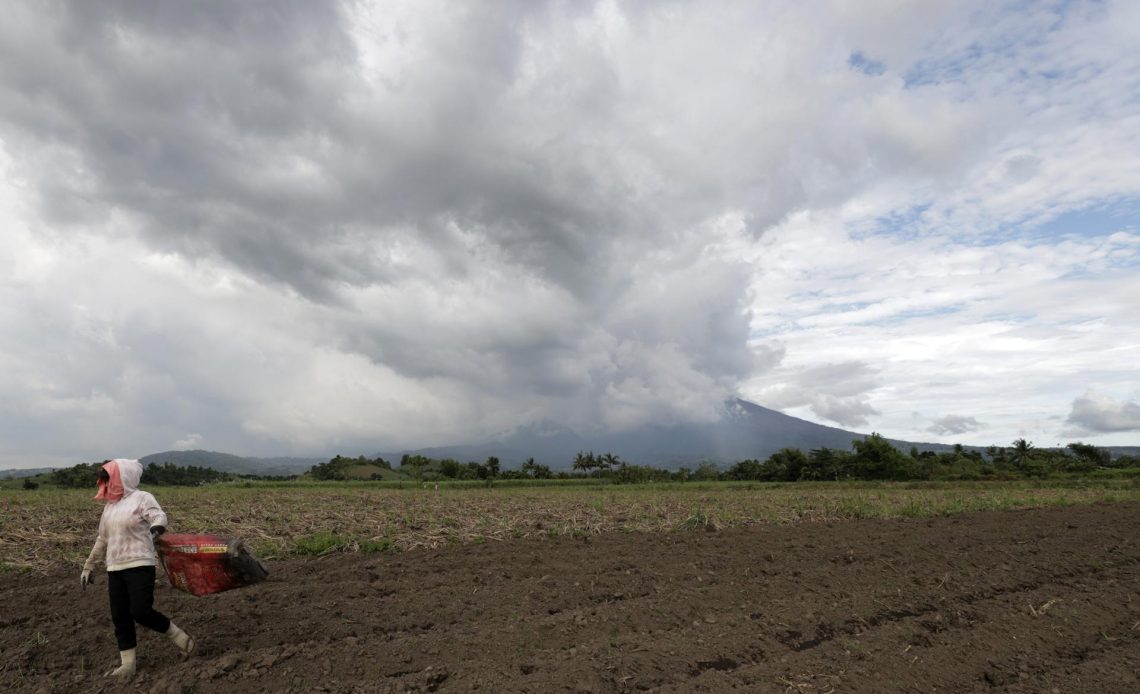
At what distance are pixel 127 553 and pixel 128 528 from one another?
233 mm

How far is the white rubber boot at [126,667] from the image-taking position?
589 cm

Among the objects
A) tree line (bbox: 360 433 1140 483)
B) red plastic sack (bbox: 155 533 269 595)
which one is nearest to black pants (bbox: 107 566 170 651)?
red plastic sack (bbox: 155 533 269 595)

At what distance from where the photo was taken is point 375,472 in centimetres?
6938

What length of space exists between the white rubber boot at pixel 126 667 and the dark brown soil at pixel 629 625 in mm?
106

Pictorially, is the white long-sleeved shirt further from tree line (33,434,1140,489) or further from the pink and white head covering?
tree line (33,434,1140,489)

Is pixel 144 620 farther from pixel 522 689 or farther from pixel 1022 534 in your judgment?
pixel 1022 534

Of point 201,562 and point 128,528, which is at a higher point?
point 128,528

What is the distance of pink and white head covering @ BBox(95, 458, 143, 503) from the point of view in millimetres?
6008

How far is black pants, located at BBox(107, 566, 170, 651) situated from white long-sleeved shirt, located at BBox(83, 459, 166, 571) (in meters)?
0.09

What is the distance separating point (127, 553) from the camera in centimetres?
594

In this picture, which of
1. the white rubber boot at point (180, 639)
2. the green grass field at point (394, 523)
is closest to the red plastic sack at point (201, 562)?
the white rubber boot at point (180, 639)

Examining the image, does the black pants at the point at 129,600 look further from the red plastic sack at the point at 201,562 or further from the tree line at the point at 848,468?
the tree line at the point at 848,468

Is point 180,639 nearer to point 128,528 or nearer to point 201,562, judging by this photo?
point 201,562

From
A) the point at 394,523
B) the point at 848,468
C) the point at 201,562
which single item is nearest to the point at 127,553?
the point at 201,562
